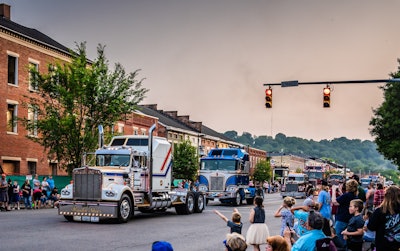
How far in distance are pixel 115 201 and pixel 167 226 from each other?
2174mm

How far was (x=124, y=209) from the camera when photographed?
2178cm

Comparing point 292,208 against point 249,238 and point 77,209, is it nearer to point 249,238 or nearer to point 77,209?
point 249,238

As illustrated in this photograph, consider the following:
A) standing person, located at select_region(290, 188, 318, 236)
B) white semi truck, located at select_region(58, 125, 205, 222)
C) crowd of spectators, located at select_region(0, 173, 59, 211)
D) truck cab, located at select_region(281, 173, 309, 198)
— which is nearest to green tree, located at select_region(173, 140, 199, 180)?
truck cab, located at select_region(281, 173, 309, 198)

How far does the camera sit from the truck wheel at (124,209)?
21.4m

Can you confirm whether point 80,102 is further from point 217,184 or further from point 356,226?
point 356,226

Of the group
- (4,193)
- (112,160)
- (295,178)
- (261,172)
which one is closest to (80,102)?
(4,193)

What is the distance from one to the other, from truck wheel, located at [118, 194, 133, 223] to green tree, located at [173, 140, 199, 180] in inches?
1672

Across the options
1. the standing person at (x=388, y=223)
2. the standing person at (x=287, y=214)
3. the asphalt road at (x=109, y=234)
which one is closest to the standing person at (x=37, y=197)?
the asphalt road at (x=109, y=234)

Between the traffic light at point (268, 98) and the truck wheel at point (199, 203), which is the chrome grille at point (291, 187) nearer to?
the truck wheel at point (199, 203)

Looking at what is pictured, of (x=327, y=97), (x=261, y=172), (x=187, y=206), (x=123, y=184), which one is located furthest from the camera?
(x=261, y=172)

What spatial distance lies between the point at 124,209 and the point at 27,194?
9.66 m

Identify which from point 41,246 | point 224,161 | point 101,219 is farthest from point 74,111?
→ point 41,246

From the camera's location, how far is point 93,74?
115 feet

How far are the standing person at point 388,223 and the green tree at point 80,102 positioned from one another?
2850cm
